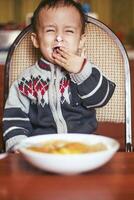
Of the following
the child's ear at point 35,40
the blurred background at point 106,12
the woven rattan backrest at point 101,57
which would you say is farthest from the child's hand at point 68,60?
the blurred background at point 106,12

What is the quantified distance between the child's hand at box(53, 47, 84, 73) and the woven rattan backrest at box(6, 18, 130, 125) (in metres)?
0.24

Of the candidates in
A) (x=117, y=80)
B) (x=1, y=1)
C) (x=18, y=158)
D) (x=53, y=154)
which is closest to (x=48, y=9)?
(x=117, y=80)

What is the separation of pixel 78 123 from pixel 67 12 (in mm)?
375

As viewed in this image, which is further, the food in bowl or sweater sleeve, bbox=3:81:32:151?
sweater sleeve, bbox=3:81:32:151

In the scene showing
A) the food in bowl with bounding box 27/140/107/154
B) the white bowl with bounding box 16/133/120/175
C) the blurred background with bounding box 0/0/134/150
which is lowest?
the white bowl with bounding box 16/133/120/175

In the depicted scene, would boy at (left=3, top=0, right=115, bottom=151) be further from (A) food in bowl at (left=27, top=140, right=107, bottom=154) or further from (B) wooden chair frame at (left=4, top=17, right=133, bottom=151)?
(A) food in bowl at (left=27, top=140, right=107, bottom=154)

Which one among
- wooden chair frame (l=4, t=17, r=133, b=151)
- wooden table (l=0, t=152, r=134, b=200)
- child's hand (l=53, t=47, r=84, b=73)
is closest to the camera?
wooden table (l=0, t=152, r=134, b=200)

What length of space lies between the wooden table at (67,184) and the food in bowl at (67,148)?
47 millimetres

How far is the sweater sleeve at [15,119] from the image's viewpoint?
52.1 inches

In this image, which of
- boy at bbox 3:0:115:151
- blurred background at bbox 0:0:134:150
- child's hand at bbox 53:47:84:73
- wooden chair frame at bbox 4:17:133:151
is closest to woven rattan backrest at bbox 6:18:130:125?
wooden chair frame at bbox 4:17:133:151

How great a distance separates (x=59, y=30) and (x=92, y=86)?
229 millimetres

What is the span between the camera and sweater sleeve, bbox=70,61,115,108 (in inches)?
50.9

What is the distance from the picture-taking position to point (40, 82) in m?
1.42

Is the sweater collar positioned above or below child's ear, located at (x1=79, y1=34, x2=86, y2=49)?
below
